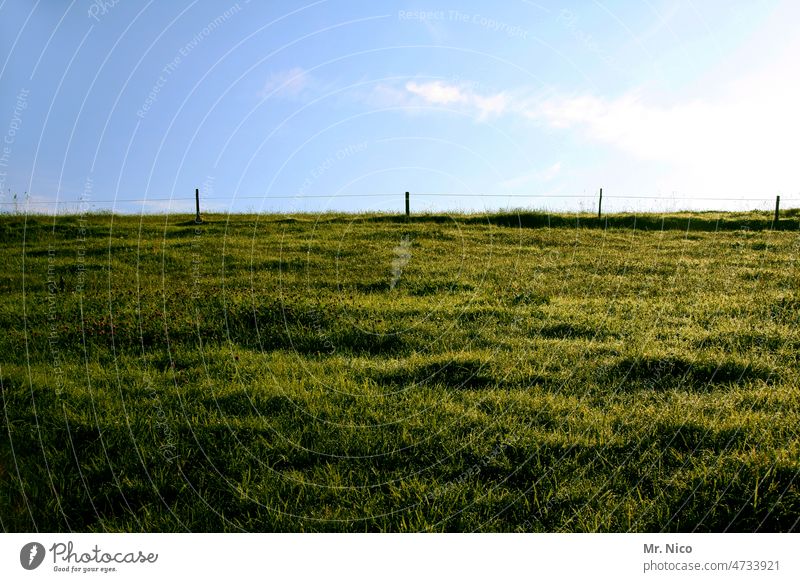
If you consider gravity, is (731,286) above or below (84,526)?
above

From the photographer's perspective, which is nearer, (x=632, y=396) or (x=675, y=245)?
(x=632, y=396)

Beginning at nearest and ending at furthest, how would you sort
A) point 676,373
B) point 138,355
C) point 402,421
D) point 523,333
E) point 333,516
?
1. point 333,516
2. point 402,421
3. point 676,373
4. point 138,355
5. point 523,333

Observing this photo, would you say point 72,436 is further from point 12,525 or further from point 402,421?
point 402,421

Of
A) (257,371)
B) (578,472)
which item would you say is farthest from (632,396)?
(257,371)

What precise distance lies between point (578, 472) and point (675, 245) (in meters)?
16.9

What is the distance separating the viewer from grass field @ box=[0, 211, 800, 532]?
14.2 ft

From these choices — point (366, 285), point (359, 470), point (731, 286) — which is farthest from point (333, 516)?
point (731, 286)

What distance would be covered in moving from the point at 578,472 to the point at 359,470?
5.83ft

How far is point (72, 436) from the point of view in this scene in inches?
217

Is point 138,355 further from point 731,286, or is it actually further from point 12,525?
point 731,286

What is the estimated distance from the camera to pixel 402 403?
5910mm

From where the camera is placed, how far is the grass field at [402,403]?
4.34 m

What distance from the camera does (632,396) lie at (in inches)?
241

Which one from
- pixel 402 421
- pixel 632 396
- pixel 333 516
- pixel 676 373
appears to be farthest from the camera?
pixel 676 373
